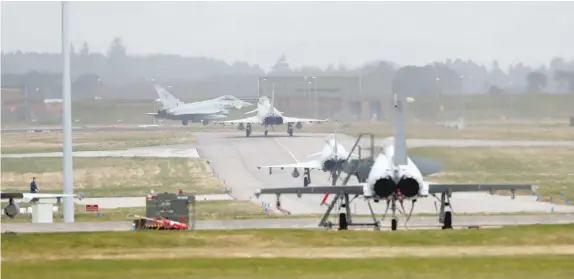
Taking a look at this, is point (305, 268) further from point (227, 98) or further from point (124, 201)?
point (227, 98)

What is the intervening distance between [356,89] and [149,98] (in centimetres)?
3505

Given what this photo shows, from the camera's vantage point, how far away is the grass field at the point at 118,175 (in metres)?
69.3

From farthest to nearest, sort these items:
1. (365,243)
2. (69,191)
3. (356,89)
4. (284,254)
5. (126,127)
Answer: (126,127) < (356,89) < (69,191) < (365,243) < (284,254)

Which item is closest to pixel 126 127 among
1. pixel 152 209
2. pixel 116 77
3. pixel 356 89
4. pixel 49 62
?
pixel 116 77

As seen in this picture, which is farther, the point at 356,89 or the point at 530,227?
the point at 356,89

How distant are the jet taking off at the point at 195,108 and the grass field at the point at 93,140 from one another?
543 centimetres

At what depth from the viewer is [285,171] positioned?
79750 mm

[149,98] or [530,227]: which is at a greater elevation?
[149,98]

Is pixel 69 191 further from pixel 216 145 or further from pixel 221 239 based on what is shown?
pixel 216 145

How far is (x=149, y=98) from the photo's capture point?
110875 mm

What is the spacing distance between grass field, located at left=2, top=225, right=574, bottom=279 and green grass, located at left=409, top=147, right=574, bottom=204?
25130 mm

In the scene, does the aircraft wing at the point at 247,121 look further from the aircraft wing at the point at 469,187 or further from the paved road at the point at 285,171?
the aircraft wing at the point at 469,187

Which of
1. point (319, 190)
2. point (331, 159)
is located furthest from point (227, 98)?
point (319, 190)

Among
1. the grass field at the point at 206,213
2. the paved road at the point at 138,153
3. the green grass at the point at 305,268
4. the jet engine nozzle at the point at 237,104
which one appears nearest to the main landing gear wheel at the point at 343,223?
the grass field at the point at 206,213
